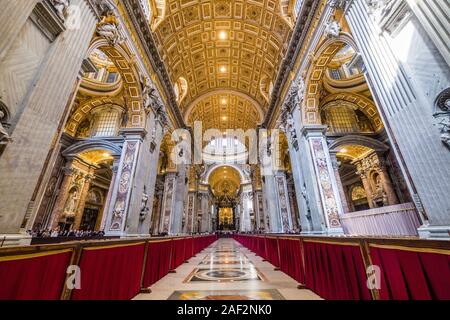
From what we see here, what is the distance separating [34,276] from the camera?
1.35 metres

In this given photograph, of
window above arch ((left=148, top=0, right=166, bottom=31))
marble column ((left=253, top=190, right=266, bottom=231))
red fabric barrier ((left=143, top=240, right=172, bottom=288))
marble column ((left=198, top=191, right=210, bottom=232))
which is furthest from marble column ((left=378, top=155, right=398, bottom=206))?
marble column ((left=198, top=191, right=210, bottom=232))

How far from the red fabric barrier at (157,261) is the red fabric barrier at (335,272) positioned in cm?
270

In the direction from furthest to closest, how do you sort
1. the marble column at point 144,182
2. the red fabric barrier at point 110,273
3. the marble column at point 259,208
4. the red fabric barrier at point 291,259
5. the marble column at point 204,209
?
1. the marble column at point 204,209
2. the marble column at point 259,208
3. the marble column at point 144,182
4. the red fabric barrier at point 291,259
5. the red fabric barrier at point 110,273

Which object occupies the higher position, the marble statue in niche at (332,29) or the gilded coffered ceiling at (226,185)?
the gilded coffered ceiling at (226,185)

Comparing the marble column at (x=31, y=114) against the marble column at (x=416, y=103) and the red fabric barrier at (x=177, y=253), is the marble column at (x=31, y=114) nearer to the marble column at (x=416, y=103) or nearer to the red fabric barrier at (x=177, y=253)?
the red fabric barrier at (x=177, y=253)

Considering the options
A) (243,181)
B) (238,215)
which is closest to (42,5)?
(243,181)

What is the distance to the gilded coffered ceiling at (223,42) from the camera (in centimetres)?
1102

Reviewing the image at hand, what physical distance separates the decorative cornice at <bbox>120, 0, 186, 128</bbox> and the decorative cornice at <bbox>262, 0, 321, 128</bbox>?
6.45 meters

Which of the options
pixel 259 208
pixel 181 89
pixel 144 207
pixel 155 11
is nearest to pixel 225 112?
pixel 181 89

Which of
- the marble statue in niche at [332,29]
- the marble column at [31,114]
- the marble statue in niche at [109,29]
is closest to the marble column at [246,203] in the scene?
the marble statue in niche at [332,29]

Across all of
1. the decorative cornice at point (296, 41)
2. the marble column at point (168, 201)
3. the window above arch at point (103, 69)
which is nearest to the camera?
the decorative cornice at point (296, 41)

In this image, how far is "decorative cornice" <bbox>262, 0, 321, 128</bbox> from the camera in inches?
295

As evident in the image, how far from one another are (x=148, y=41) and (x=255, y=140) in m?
12.6
